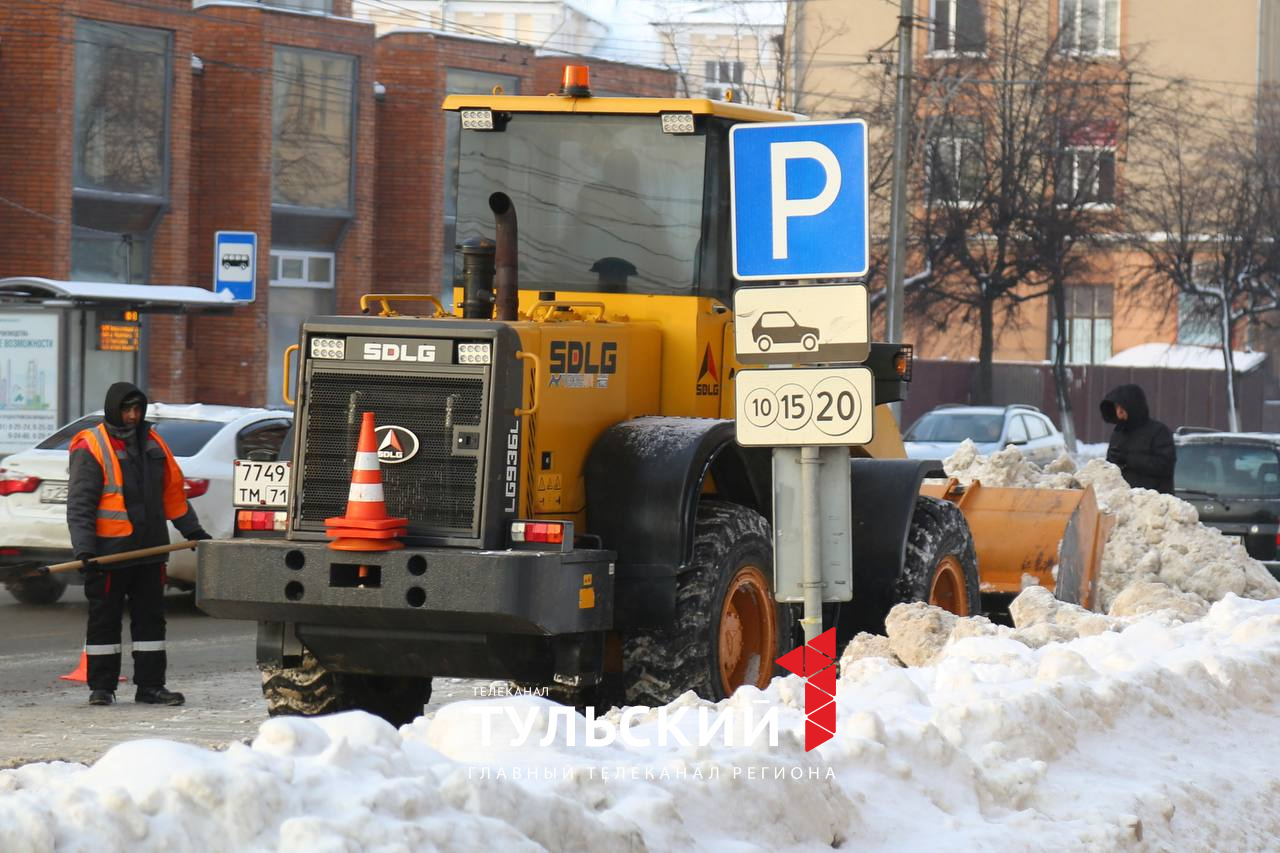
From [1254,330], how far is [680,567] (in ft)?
153

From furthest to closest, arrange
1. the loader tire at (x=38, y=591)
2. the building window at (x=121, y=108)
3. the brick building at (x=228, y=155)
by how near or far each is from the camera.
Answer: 1. the building window at (x=121, y=108)
2. the brick building at (x=228, y=155)
3. the loader tire at (x=38, y=591)

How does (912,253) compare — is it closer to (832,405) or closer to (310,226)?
(310,226)

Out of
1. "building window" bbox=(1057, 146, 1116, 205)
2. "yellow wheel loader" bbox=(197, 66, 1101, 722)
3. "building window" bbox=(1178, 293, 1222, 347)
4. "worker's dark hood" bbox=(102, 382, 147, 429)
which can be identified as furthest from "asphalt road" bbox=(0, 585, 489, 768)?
"building window" bbox=(1178, 293, 1222, 347)

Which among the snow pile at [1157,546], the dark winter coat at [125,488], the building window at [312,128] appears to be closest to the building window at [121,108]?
the building window at [312,128]

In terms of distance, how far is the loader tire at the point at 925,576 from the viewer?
10102mm

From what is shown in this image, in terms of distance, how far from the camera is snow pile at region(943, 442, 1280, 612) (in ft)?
43.2

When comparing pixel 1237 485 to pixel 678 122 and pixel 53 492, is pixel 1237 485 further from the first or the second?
pixel 678 122

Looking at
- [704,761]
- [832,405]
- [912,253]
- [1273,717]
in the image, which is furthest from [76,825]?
[912,253]

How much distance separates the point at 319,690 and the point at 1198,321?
42969 mm

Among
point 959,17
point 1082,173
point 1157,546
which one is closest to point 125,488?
point 1157,546

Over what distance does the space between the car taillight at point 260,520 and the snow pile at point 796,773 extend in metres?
2.00

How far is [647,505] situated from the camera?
8445 mm

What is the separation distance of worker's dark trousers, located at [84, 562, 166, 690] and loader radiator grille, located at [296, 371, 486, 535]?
273 cm

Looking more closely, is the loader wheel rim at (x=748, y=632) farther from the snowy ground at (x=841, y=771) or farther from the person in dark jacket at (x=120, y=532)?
the person in dark jacket at (x=120, y=532)
